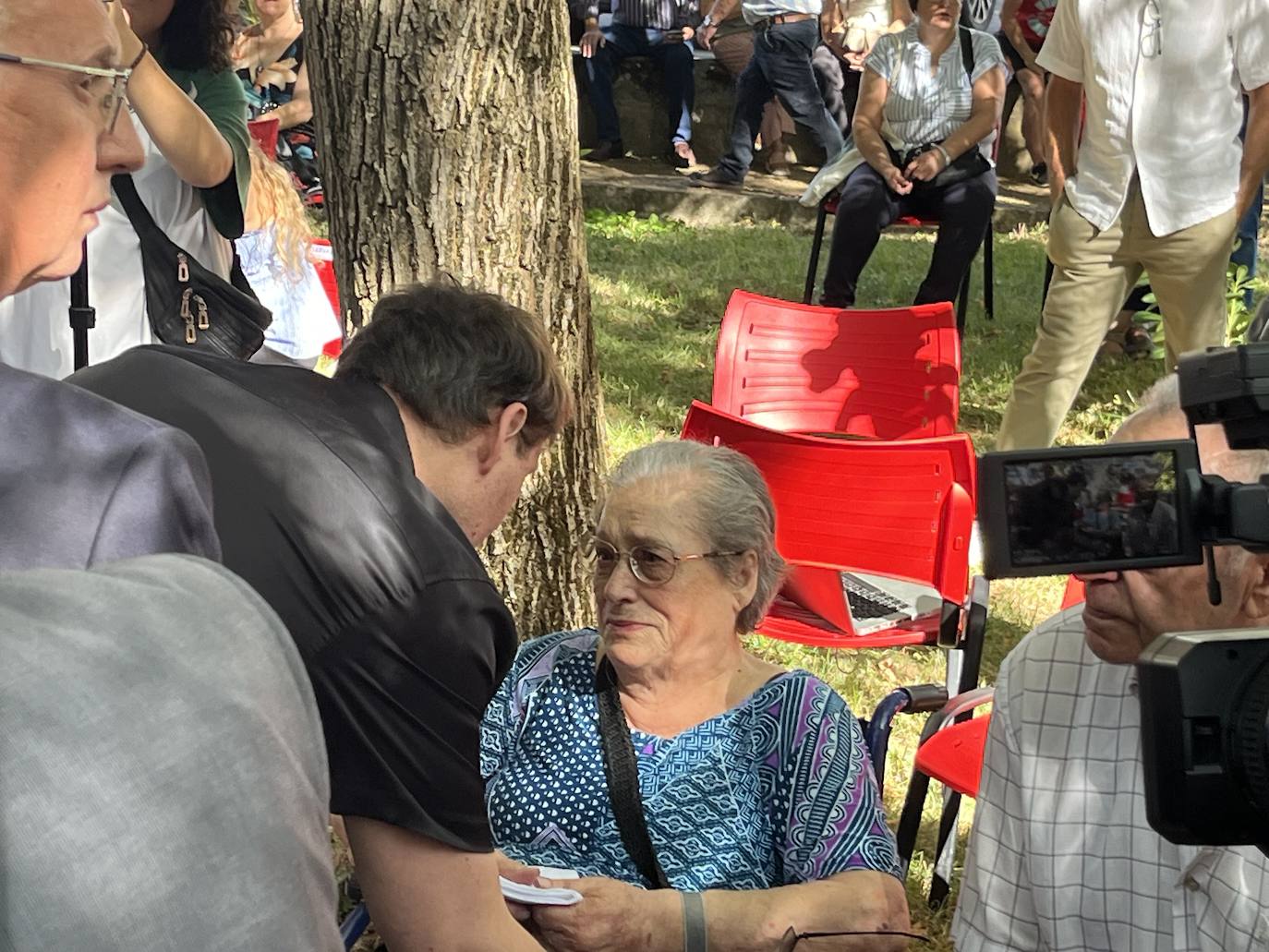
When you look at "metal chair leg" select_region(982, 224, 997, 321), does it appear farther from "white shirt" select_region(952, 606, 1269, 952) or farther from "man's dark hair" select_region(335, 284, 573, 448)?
"man's dark hair" select_region(335, 284, 573, 448)

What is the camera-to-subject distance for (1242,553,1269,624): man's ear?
1.79 metres

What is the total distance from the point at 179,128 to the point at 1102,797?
6.88ft

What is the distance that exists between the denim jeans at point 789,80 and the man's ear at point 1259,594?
923 centimetres

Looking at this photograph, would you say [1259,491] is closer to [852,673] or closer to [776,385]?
[852,673]

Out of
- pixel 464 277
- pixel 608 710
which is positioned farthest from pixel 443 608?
pixel 464 277

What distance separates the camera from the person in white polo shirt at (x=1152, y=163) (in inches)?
188

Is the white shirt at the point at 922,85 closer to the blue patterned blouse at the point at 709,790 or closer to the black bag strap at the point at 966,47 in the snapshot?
the black bag strap at the point at 966,47

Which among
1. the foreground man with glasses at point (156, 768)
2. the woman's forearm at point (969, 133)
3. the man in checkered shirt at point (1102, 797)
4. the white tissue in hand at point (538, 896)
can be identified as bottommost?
the white tissue in hand at point (538, 896)

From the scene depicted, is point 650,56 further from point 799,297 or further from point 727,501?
point 727,501

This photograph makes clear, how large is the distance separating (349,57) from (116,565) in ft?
8.75

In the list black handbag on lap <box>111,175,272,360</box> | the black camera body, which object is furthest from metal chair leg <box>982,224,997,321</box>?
the black camera body

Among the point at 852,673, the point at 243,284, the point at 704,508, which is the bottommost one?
the point at 852,673

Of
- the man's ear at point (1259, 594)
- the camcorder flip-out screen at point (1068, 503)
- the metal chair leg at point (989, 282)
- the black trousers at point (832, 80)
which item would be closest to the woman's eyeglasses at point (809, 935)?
the man's ear at point (1259, 594)

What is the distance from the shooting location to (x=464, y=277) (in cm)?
322
